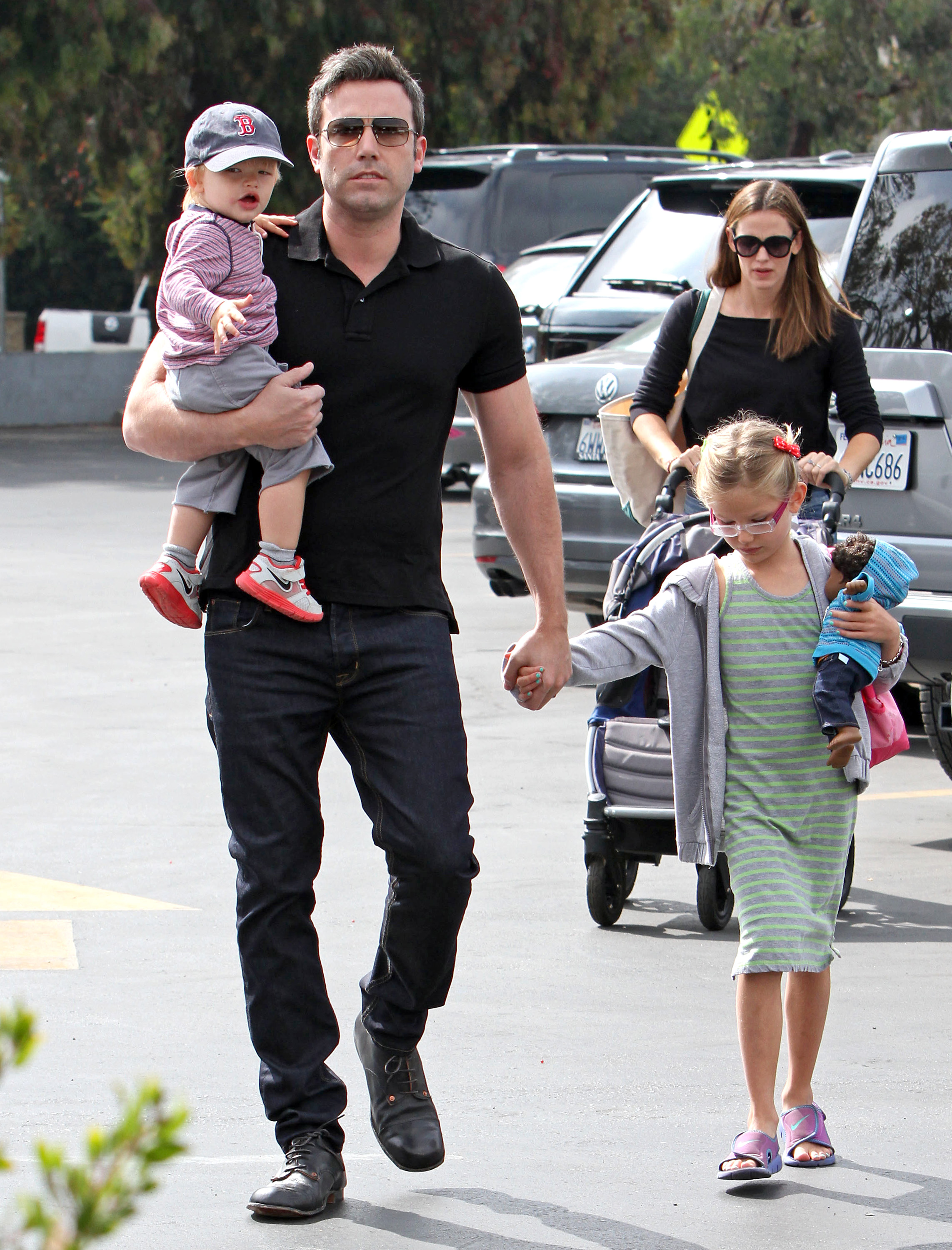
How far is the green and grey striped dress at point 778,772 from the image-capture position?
404 cm

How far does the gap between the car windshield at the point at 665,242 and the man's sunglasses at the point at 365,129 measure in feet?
16.2

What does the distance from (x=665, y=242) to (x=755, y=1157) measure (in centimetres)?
648

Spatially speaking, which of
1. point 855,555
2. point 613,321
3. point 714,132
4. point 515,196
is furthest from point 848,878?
point 714,132

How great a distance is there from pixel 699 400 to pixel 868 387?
0.48 metres

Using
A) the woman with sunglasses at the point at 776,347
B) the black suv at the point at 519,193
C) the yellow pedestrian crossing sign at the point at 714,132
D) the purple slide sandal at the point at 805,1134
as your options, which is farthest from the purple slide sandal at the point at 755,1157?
the yellow pedestrian crossing sign at the point at 714,132

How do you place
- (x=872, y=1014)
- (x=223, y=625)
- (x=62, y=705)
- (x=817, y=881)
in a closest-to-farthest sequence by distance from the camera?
(x=223, y=625), (x=817, y=881), (x=872, y=1014), (x=62, y=705)

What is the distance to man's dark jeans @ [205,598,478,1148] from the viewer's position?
379 centimetres

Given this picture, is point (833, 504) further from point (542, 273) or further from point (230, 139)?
point (542, 273)

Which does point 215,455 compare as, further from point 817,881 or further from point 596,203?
point 596,203

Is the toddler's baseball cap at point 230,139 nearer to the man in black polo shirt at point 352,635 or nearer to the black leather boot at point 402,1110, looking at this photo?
the man in black polo shirt at point 352,635

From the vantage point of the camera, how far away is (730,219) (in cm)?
563

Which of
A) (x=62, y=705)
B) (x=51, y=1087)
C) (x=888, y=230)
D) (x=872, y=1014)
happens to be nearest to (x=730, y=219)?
(x=888, y=230)

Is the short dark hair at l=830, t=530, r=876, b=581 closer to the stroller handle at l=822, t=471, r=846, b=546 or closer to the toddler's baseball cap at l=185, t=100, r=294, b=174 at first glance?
the stroller handle at l=822, t=471, r=846, b=546

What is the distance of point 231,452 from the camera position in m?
3.84
